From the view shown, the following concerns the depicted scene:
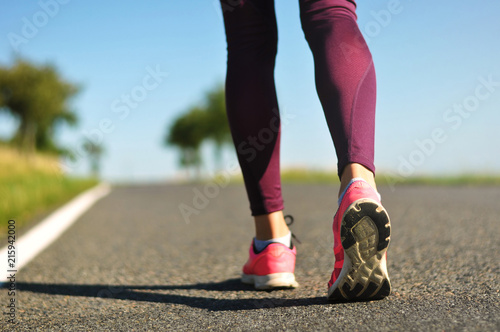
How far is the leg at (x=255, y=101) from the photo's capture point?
187 cm

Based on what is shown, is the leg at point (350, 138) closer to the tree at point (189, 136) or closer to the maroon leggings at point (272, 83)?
the maroon leggings at point (272, 83)

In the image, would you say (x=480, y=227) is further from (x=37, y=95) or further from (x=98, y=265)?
(x=37, y=95)

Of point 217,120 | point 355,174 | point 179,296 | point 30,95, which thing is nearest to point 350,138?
point 355,174

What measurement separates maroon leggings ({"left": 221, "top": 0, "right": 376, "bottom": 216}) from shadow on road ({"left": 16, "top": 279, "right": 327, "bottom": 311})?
35cm

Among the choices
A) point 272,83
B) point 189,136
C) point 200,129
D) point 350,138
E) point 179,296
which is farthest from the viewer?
point 189,136

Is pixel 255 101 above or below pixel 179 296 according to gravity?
above

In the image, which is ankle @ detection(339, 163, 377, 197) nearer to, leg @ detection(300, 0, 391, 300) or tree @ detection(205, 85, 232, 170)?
leg @ detection(300, 0, 391, 300)

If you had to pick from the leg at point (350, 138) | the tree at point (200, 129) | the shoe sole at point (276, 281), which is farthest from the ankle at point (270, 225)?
the tree at point (200, 129)

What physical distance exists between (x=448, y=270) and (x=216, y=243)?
160cm

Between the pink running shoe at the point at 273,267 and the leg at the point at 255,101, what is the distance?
2.4 inches

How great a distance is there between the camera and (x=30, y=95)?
2797 centimetres

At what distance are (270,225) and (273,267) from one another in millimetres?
156

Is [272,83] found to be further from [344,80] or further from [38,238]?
[38,238]

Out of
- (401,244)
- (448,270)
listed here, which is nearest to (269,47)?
(448,270)
